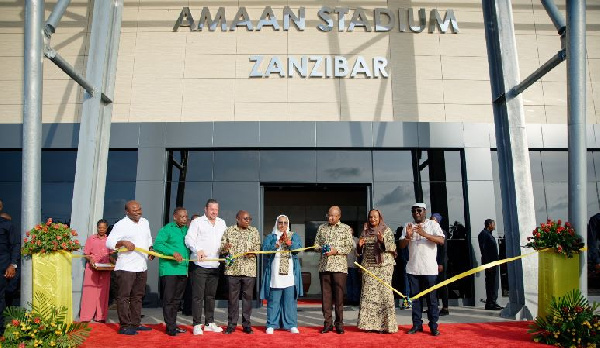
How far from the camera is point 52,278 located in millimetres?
5977

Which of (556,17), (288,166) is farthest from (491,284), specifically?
(556,17)

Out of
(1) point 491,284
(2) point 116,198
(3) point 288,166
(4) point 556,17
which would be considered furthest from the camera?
(3) point 288,166

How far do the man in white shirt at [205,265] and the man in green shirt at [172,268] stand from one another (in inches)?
5.2

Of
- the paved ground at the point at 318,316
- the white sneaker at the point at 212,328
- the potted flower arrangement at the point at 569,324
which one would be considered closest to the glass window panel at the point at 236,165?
the paved ground at the point at 318,316

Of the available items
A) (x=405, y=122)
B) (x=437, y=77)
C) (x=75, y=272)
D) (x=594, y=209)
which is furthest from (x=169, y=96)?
→ (x=594, y=209)

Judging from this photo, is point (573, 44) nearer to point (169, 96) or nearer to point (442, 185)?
point (442, 185)

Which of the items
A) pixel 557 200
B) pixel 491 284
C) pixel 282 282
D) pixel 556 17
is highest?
pixel 556 17

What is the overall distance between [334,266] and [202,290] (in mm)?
1848

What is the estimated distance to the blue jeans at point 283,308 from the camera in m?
6.55

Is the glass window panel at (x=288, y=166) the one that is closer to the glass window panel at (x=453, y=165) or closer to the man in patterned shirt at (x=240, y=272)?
the glass window panel at (x=453, y=165)

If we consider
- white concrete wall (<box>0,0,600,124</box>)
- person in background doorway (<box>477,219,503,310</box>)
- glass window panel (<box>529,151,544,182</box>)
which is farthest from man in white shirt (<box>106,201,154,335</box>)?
glass window panel (<box>529,151,544,182</box>)

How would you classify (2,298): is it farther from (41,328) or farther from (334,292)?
(334,292)

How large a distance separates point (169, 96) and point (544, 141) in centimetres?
847

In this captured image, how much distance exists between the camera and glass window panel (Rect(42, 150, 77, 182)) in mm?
10477
